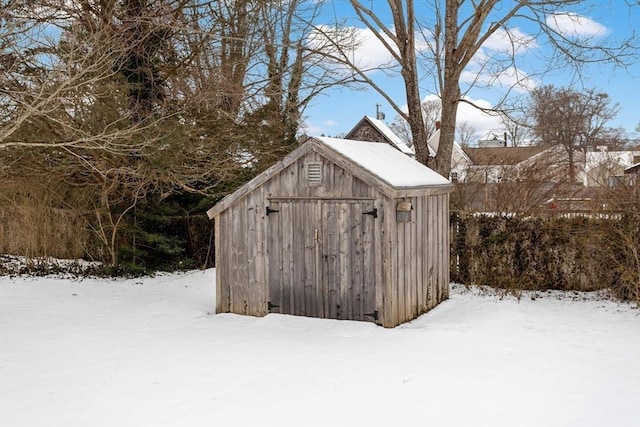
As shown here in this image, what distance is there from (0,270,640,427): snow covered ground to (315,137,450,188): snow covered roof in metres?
1.92

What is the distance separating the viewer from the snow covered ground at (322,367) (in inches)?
197

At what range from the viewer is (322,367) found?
6.19 metres

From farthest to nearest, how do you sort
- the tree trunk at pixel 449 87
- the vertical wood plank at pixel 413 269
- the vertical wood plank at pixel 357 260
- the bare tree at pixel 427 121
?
the bare tree at pixel 427 121
the tree trunk at pixel 449 87
the vertical wood plank at pixel 413 269
the vertical wood plank at pixel 357 260

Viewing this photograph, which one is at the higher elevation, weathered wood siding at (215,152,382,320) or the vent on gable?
the vent on gable

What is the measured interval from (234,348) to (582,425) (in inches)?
149

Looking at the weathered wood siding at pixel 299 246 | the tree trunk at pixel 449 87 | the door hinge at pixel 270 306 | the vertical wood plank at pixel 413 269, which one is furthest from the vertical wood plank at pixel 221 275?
the tree trunk at pixel 449 87

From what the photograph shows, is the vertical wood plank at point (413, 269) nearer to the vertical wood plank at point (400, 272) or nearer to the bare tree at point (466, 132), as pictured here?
the vertical wood plank at point (400, 272)

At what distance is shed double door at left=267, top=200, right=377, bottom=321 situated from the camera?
26.0 feet

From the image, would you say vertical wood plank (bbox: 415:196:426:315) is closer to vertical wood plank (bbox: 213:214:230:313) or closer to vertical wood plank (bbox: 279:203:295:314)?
vertical wood plank (bbox: 279:203:295:314)

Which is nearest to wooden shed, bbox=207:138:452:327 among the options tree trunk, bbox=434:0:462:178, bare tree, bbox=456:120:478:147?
tree trunk, bbox=434:0:462:178

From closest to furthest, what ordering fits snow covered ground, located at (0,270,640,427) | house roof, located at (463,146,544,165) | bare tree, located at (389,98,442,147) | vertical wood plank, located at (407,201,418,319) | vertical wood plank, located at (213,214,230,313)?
snow covered ground, located at (0,270,640,427)
vertical wood plank, located at (407,201,418,319)
vertical wood plank, located at (213,214,230,313)
house roof, located at (463,146,544,165)
bare tree, located at (389,98,442,147)

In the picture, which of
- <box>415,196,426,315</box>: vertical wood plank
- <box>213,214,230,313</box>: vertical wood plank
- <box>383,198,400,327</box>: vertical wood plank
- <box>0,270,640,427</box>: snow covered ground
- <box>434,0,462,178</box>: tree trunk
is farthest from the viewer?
<box>434,0,462,178</box>: tree trunk

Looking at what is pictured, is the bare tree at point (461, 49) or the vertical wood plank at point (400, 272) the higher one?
the bare tree at point (461, 49)

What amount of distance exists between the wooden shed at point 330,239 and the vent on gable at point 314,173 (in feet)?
0.04
